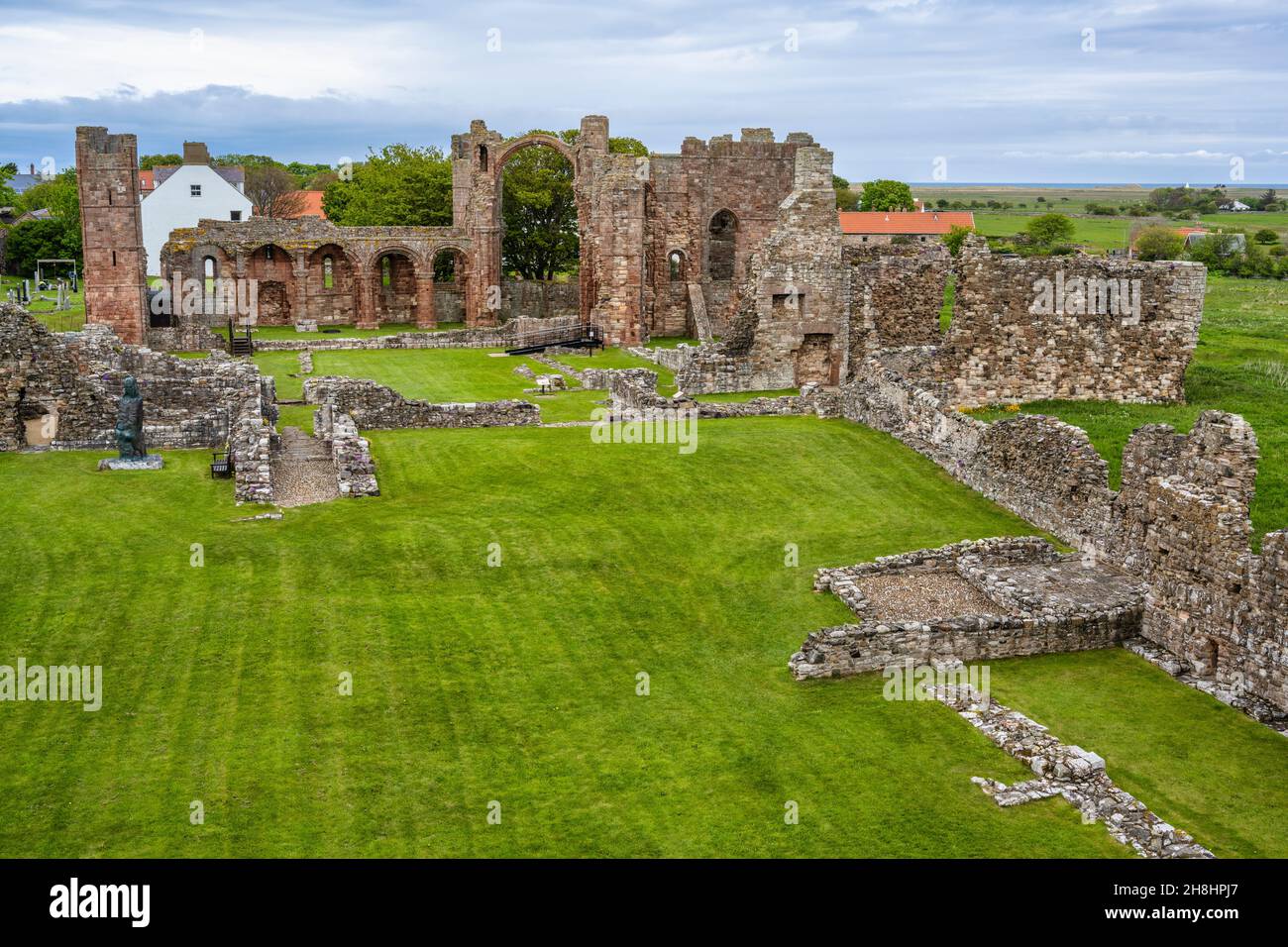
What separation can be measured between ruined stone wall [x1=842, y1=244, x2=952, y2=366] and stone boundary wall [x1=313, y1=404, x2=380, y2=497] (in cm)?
1486

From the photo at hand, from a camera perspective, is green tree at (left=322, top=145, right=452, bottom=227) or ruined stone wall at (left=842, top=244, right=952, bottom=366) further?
green tree at (left=322, top=145, right=452, bottom=227)

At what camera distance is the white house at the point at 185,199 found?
83.1 m

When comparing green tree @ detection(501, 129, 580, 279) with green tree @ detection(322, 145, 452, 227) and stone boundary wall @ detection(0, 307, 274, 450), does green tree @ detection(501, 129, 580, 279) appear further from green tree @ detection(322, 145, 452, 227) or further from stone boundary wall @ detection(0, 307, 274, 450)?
stone boundary wall @ detection(0, 307, 274, 450)

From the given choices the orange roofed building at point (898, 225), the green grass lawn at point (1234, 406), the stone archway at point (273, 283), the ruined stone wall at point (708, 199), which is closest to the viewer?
the green grass lawn at point (1234, 406)

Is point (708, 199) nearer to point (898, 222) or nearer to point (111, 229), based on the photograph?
point (111, 229)

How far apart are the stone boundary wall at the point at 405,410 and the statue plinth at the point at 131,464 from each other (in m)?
5.38

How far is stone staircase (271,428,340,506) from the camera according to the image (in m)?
22.7

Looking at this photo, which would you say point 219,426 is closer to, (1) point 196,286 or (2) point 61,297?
(1) point 196,286

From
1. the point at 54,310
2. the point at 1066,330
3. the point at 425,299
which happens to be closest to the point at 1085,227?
the point at 425,299

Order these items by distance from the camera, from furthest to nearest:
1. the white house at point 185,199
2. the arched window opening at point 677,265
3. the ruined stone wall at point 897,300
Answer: the white house at point 185,199 → the arched window opening at point 677,265 → the ruined stone wall at point 897,300

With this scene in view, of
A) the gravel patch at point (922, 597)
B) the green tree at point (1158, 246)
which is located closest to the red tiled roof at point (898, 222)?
the green tree at point (1158, 246)

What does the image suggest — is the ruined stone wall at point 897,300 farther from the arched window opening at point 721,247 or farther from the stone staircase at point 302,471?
the arched window opening at point 721,247

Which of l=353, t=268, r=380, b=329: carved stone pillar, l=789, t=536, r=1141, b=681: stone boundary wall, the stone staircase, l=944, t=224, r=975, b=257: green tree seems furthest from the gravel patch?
l=944, t=224, r=975, b=257: green tree

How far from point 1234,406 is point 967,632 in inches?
549
